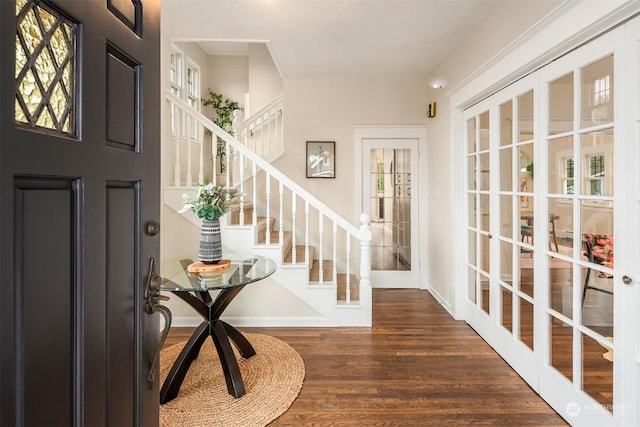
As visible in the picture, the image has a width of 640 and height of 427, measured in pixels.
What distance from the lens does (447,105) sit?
3461mm

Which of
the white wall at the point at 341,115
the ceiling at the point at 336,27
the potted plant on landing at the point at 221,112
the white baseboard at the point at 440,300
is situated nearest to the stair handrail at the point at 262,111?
the white wall at the point at 341,115

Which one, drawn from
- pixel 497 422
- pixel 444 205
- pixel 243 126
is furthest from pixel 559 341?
pixel 243 126

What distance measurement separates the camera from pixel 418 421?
1.82 m

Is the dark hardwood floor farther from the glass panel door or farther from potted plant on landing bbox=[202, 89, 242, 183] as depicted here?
potted plant on landing bbox=[202, 89, 242, 183]

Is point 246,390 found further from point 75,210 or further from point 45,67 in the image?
point 45,67

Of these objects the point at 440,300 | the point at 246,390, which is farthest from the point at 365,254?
the point at 246,390

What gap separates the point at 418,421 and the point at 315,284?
5.09 ft

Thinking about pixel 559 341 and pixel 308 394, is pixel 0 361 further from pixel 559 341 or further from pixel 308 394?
pixel 559 341

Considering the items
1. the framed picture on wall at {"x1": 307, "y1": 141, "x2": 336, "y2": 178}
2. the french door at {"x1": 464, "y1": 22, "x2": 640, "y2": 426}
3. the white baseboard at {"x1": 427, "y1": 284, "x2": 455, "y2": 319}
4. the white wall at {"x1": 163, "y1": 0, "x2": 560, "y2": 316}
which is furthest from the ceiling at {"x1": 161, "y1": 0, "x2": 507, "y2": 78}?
the white baseboard at {"x1": 427, "y1": 284, "x2": 455, "y2": 319}

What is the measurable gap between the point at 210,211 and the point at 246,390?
1.19 metres

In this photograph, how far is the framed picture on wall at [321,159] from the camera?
167 inches

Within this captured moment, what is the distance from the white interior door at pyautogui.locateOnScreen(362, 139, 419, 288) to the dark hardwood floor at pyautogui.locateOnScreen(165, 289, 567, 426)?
1114 mm

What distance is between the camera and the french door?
1491mm

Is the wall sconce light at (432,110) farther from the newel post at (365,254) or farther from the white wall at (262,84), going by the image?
the white wall at (262,84)
